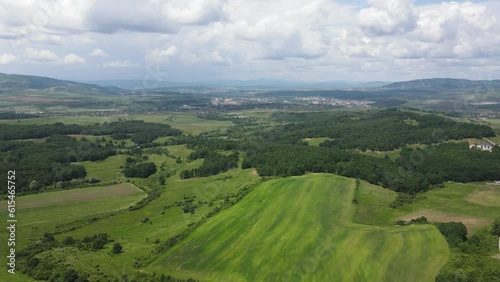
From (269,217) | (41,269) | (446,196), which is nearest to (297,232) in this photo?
(269,217)

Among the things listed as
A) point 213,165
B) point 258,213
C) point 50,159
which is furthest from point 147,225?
point 50,159

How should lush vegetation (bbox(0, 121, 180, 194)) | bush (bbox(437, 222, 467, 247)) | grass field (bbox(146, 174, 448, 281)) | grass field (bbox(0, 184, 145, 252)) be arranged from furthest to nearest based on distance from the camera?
1. lush vegetation (bbox(0, 121, 180, 194))
2. grass field (bbox(0, 184, 145, 252))
3. bush (bbox(437, 222, 467, 247))
4. grass field (bbox(146, 174, 448, 281))

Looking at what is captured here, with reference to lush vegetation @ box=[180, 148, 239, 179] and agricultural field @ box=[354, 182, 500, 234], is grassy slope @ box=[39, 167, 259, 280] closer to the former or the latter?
lush vegetation @ box=[180, 148, 239, 179]

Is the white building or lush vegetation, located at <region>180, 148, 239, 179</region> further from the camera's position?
the white building

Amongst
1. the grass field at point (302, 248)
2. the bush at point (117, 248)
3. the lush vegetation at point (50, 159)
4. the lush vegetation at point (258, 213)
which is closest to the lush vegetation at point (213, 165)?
the lush vegetation at point (258, 213)

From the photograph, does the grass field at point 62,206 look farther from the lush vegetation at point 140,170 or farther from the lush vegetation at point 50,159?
the lush vegetation at point 140,170

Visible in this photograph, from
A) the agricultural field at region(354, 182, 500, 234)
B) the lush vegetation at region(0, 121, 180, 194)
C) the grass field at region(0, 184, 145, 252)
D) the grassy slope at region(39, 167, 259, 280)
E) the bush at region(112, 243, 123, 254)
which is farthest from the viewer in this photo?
the lush vegetation at region(0, 121, 180, 194)

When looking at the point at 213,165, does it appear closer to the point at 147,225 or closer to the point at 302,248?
the point at 147,225

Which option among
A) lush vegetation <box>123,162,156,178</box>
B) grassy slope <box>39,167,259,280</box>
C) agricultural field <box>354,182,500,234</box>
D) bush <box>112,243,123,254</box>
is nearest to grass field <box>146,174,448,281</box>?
agricultural field <box>354,182,500,234</box>

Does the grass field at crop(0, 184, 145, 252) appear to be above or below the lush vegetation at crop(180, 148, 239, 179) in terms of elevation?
below
